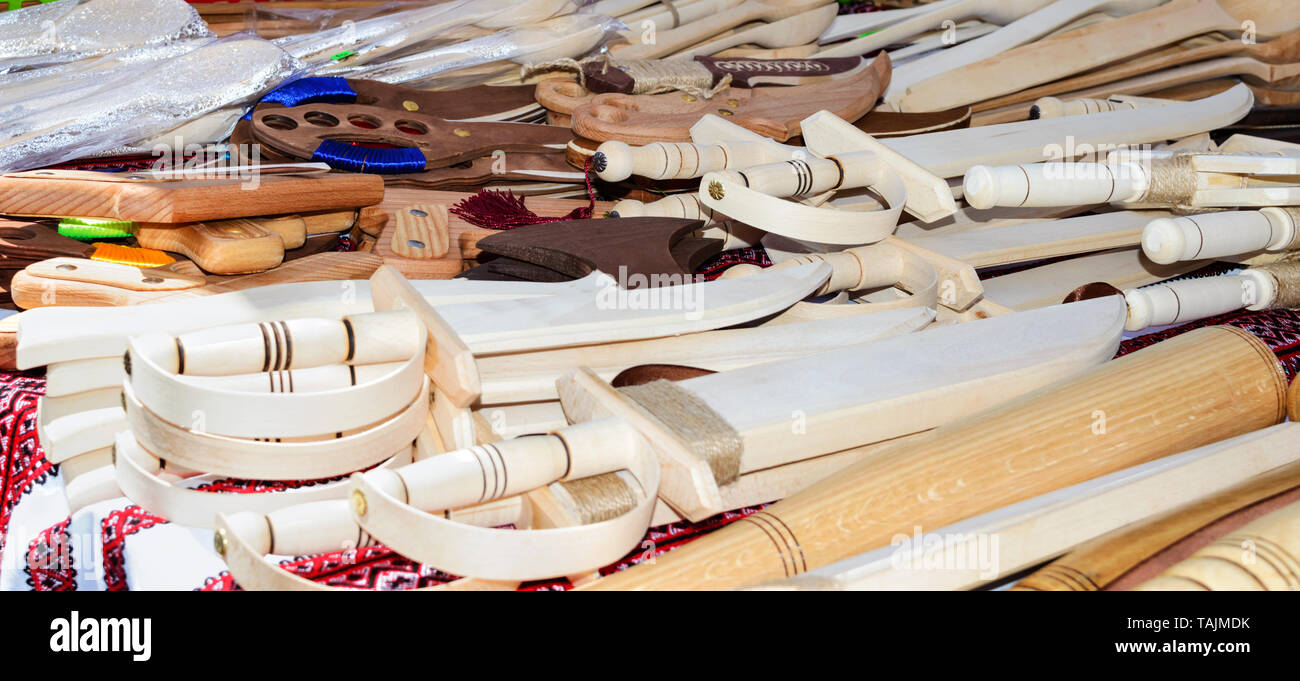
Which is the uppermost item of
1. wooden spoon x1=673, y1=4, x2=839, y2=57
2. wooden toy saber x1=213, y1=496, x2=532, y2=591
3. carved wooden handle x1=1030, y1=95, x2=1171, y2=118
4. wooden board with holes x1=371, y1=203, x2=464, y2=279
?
wooden spoon x1=673, y1=4, x2=839, y2=57

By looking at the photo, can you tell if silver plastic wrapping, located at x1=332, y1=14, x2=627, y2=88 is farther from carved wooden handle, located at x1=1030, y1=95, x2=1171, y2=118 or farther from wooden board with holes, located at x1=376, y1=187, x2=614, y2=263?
carved wooden handle, located at x1=1030, y1=95, x2=1171, y2=118

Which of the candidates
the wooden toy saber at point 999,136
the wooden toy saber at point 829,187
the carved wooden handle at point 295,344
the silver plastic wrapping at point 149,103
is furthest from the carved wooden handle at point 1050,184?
the silver plastic wrapping at point 149,103

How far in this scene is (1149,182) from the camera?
4.79 ft

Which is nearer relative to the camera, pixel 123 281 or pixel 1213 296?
pixel 123 281

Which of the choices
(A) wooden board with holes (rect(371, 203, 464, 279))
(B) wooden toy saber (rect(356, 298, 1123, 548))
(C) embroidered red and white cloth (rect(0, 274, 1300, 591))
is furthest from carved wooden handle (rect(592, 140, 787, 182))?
(C) embroidered red and white cloth (rect(0, 274, 1300, 591))

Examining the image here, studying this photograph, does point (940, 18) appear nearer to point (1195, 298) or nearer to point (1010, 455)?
point (1195, 298)

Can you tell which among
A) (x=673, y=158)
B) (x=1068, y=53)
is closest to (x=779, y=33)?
(x=1068, y=53)

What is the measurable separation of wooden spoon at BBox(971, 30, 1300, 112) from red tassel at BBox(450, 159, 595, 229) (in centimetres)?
98

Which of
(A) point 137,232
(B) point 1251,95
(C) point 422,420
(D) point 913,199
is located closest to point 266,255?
(A) point 137,232

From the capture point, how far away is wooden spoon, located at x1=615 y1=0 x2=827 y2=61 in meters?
2.38

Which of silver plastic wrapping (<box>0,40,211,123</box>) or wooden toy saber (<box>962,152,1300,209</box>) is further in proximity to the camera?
silver plastic wrapping (<box>0,40,211,123</box>)

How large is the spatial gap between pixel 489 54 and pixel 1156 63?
1366 millimetres

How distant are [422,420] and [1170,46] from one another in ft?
6.34
